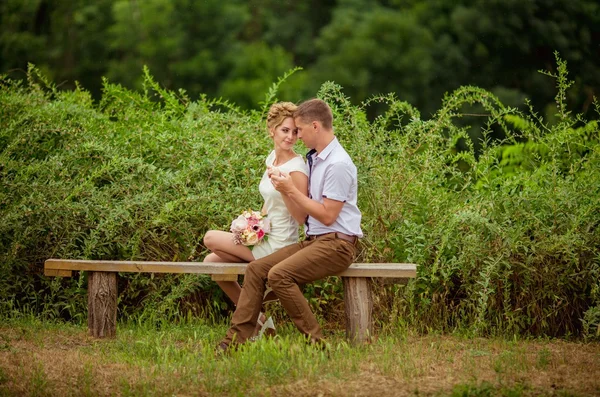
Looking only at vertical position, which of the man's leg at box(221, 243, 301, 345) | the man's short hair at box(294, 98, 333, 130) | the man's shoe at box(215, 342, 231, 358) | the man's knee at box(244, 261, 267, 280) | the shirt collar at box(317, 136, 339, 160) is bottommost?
the man's shoe at box(215, 342, 231, 358)

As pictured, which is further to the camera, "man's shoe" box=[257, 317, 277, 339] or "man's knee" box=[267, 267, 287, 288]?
"man's shoe" box=[257, 317, 277, 339]

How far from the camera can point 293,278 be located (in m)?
6.07

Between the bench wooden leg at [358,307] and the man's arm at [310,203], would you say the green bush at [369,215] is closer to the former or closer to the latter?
the bench wooden leg at [358,307]

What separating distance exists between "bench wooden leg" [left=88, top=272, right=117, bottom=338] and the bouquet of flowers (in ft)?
3.75

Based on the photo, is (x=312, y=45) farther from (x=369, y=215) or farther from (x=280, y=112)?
(x=280, y=112)

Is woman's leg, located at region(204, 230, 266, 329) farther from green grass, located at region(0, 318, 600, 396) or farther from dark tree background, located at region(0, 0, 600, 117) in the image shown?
dark tree background, located at region(0, 0, 600, 117)

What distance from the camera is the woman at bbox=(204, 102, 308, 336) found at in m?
6.25

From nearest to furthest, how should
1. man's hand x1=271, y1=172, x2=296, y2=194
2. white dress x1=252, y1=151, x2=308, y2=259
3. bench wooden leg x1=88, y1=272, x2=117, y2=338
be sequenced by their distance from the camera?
man's hand x1=271, y1=172, x2=296, y2=194, white dress x1=252, y1=151, x2=308, y2=259, bench wooden leg x1=88, y1=272, x2=117, y2=338

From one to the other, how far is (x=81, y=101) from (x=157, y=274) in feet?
10.1

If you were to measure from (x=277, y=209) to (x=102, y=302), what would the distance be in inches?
63.0

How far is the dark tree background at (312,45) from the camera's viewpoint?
26531mm

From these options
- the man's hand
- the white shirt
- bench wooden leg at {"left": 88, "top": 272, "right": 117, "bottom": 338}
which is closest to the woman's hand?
the man's hand

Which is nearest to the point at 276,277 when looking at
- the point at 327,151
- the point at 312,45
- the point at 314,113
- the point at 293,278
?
the point at 293,278

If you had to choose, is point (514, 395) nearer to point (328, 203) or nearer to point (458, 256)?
point (328, 203)
